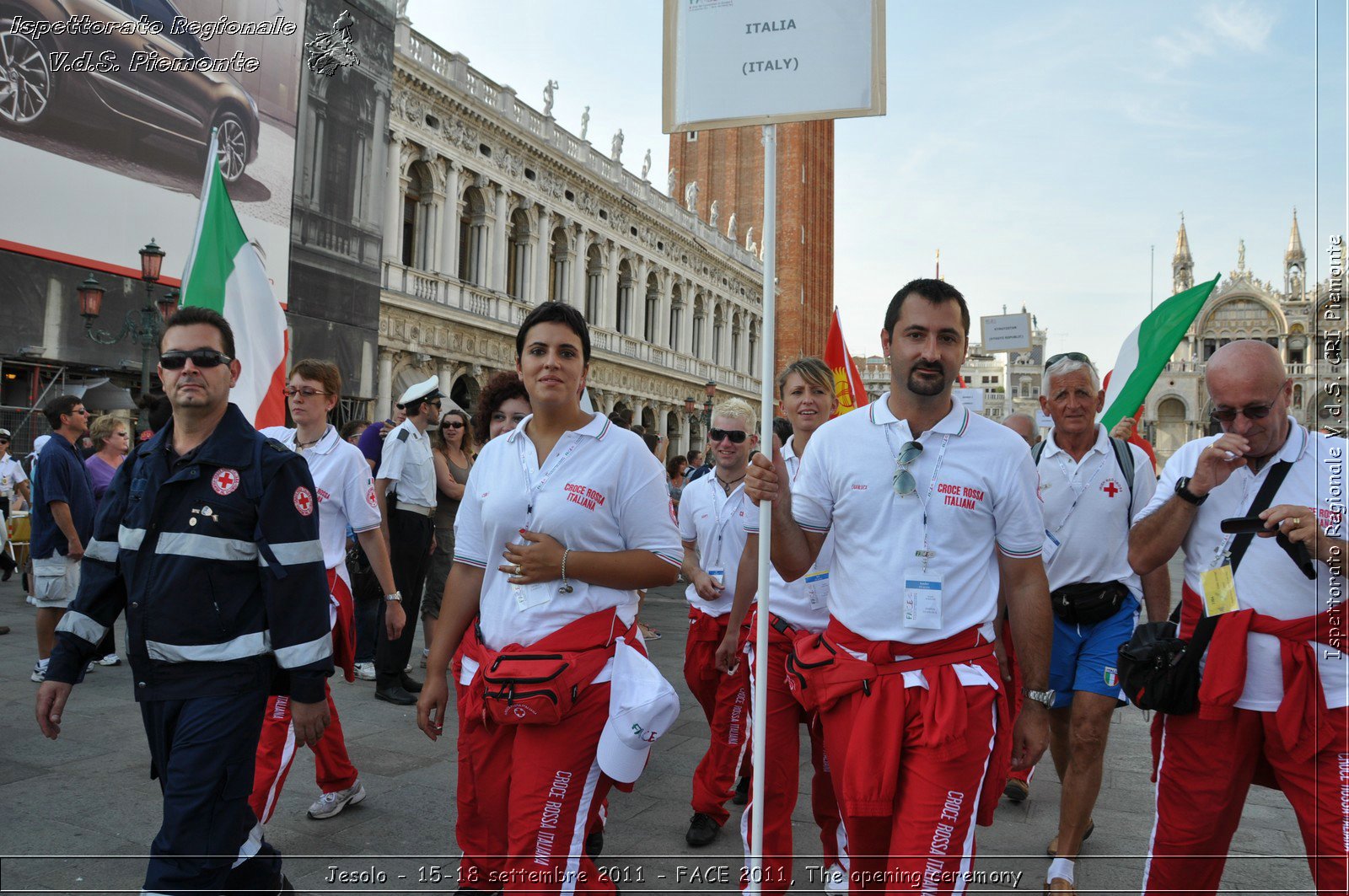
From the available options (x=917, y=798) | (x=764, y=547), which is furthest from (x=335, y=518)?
(x=917, y=798)

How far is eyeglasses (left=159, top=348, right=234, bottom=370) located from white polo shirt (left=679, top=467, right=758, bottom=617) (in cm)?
225

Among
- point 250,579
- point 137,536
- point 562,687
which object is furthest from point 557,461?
point 137,536

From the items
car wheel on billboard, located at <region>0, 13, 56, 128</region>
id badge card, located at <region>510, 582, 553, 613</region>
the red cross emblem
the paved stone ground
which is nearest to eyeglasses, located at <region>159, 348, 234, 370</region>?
the red cross emblem

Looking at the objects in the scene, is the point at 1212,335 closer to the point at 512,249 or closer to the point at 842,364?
the point at 512,249

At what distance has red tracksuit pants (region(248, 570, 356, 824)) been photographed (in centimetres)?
345

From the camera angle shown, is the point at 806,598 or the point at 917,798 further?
the point at 806,598

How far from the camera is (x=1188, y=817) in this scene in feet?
9.11

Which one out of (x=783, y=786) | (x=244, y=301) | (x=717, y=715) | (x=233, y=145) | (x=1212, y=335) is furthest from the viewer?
(x=1212, y=335)

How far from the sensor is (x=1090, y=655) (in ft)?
12.6

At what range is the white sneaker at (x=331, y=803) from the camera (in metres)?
4.02

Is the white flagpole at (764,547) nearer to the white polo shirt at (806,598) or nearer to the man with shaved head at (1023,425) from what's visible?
the white polo shirt at (806,598)

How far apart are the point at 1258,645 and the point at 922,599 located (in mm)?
1052

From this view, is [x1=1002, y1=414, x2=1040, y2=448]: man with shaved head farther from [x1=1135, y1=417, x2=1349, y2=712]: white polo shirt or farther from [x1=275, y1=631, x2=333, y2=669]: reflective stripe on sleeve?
[x1=275, y1=631, x2=333, y2=669]: reflective stripe on sleeve

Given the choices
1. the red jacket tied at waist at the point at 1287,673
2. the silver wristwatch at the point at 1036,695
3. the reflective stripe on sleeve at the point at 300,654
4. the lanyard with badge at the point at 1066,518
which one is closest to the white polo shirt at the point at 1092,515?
the lanyard with badge at the point at 1066,518
